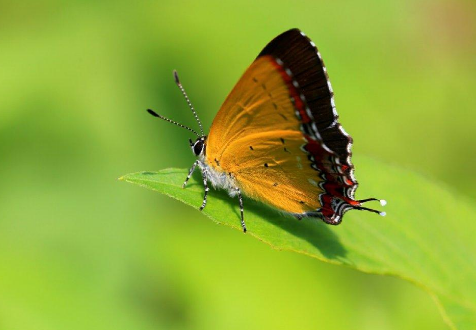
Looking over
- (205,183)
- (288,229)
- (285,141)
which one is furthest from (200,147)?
(288,229)

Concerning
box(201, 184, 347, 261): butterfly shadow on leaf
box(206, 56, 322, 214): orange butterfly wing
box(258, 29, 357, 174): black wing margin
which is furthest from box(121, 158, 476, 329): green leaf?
box(258, 29, 357, 174): black wing margin

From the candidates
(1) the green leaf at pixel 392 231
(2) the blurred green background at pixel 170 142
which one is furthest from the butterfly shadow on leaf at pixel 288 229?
(2) the blurred green background at pixel 170 142

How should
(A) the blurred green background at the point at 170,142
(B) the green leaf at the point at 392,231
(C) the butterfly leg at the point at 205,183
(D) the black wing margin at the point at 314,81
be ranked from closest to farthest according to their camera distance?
(B) the green leaf at the point at 392,231
(D) the black wing margin at the point at 314,81
(C) the butterfly leg at the point at 205,183
(A) the blurred green background at the point at 170,142

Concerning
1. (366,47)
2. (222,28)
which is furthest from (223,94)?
(366,47)

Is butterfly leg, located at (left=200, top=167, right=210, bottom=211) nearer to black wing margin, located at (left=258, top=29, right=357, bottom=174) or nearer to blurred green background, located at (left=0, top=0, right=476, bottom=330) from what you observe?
black wing margin, located at (left=258, top=29, right=357, bottom=174)

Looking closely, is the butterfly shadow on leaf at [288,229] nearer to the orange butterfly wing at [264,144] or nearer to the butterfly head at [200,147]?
the orange butterfly wing at [264,144]
